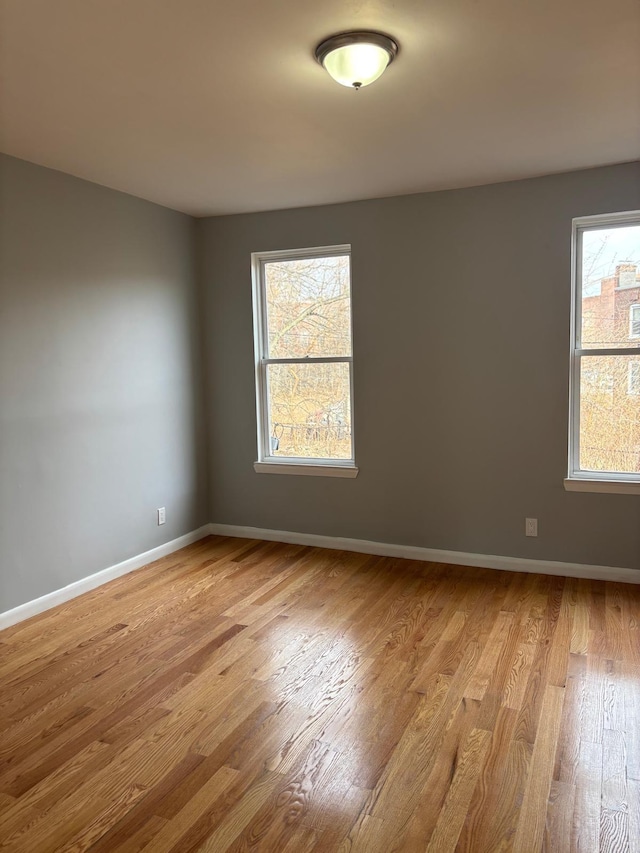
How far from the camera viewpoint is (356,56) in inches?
85.7

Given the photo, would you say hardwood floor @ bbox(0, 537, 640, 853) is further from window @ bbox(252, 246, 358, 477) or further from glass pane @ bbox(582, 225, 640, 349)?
glass pane @ bbox(582, 225, 640, 349)

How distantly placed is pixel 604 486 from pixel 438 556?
1169mm

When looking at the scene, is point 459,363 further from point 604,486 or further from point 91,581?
point 91,581

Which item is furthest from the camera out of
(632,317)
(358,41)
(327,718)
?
(632,317)

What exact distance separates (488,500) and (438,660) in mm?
1464

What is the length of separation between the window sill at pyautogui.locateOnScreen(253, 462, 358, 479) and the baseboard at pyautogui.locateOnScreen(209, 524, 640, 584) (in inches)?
18.4

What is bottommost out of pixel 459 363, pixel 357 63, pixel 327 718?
pixel 327 718

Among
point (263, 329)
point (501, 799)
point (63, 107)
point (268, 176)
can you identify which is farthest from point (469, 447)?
point (63, 107)

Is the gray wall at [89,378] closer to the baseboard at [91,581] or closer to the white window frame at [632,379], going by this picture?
the baseboard at [91,581]

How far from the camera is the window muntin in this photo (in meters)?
3.75

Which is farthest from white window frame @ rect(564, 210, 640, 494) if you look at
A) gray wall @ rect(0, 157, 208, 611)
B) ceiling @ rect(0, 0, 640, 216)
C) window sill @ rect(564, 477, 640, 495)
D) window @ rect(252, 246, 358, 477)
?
gray wall @ rect(0, 157, 208, 611)

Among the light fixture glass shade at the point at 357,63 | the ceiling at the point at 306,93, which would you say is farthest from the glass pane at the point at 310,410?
the light fixture glass shade at the point at 357,63

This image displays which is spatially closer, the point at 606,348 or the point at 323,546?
the point at 606,348

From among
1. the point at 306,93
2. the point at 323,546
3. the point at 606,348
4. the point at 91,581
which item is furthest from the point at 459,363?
the point at 91,581
